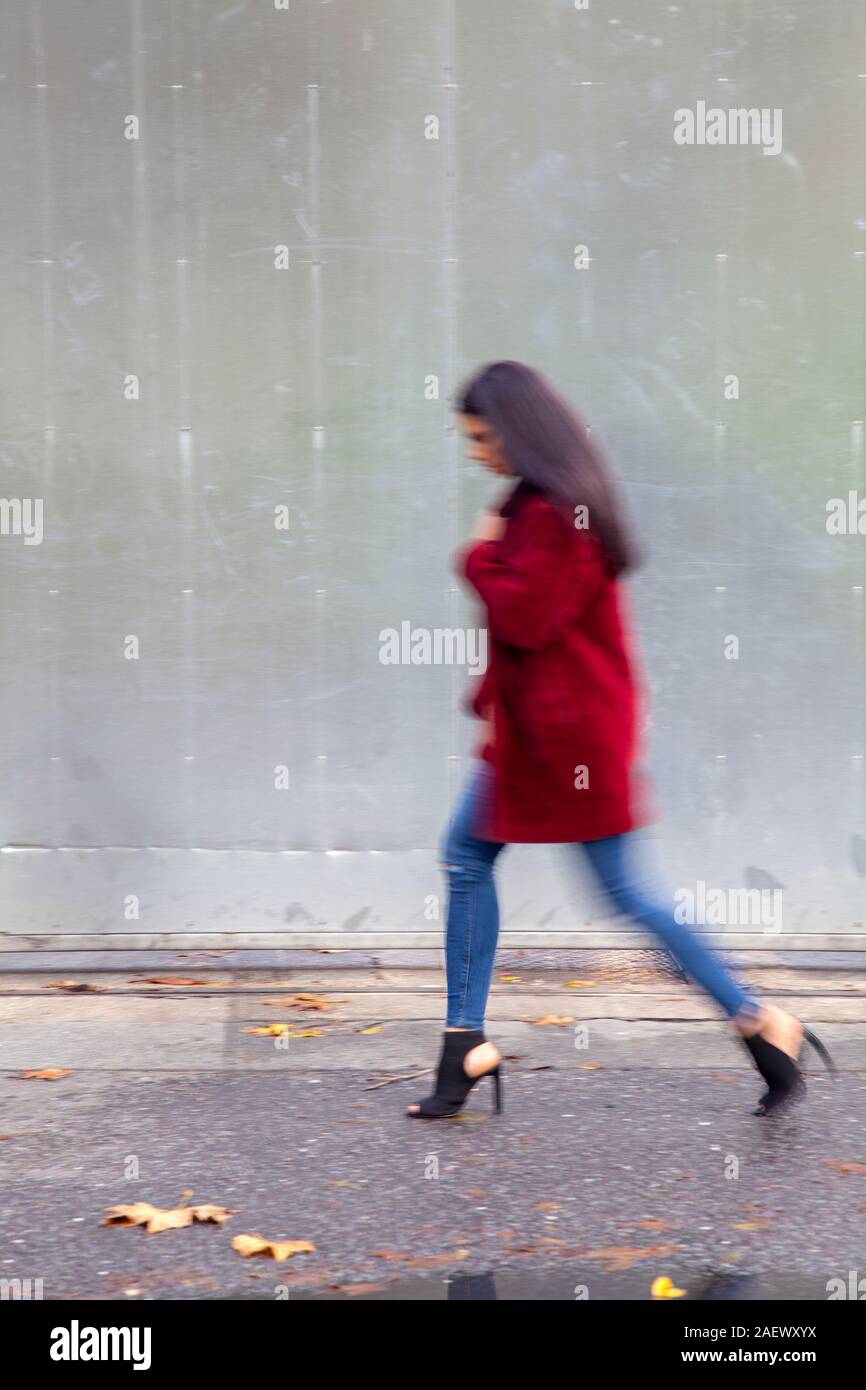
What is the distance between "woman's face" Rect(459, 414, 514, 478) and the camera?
375 cm

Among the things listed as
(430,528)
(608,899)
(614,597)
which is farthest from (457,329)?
(608,899)

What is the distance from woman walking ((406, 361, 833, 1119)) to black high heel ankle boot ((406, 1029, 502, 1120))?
512 mm

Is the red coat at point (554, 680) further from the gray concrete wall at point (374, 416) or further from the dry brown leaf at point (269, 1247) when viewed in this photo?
the gray concrete wall at point (374, 416)

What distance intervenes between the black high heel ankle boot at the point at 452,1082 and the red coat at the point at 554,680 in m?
0.53

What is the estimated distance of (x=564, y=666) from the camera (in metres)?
3.71

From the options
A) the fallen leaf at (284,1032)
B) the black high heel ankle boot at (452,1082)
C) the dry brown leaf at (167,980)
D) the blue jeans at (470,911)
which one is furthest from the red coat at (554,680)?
the dry brown leaf at (167,980)

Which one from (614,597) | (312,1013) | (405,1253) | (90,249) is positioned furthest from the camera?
(90,249)

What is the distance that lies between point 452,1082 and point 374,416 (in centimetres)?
269

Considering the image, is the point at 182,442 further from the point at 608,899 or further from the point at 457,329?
the point at 608,899

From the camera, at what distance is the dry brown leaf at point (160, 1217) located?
318 centimetres

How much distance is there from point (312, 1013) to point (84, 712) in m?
1.53

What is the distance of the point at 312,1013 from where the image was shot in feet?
16.2
